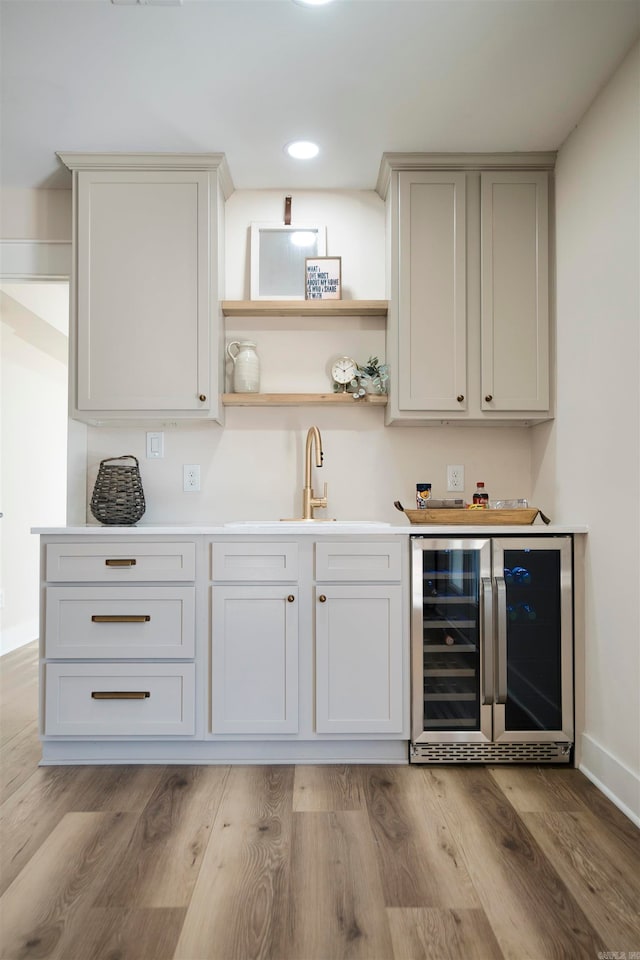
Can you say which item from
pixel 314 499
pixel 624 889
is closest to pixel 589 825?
pixel 624 889

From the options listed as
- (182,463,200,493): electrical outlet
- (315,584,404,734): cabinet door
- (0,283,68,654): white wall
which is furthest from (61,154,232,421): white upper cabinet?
(0,283,68,654): white wall

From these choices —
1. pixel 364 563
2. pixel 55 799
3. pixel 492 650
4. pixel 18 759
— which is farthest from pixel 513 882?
pixel 18 759

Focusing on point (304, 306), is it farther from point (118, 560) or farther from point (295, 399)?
point (118, 560)

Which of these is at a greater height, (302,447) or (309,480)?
(302,447)

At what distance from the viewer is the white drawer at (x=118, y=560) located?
244cm

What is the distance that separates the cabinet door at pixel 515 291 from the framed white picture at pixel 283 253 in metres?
0.82

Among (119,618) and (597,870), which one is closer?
(597,870)

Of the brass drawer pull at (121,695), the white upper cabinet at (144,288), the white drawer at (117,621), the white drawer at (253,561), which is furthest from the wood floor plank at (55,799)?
the white upper cabinet at (144,288)

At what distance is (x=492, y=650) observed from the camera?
94.3 inches

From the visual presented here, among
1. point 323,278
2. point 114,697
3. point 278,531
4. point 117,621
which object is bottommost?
point 114,697

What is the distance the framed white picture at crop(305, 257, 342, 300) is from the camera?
2.95 meters

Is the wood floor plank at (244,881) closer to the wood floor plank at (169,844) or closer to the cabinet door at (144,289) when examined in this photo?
the wood floor plank at (169,844)

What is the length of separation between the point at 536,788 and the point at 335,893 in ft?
3.12

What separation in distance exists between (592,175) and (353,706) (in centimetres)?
223
